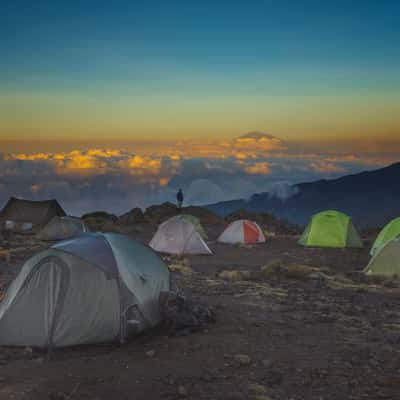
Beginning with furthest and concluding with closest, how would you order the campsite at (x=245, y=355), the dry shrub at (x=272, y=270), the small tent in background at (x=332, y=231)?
Answer: the small tent in background at (x=332, y=231), the dry shrub at (x=272, y=270), the campsite at (x=245, y=355)

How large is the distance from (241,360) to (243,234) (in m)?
22.8

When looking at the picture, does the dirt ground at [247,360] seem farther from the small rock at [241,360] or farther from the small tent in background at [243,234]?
the small tent in background at [243,234]

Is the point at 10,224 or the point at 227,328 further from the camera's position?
the point at 10,224

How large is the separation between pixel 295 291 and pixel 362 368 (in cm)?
751

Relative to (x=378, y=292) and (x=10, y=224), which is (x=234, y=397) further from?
(x=10, y=224)

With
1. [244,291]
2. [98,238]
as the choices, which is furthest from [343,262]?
[98,238]

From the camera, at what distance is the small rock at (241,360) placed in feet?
27.1

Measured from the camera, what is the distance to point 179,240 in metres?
25.9

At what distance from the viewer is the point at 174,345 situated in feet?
30.5

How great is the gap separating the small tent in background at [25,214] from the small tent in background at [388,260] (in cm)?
3060

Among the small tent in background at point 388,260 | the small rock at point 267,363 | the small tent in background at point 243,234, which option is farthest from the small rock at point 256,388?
the small tent in background at point 243,234

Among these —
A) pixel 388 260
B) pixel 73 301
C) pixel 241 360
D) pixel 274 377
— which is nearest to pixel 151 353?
pixel 241 360

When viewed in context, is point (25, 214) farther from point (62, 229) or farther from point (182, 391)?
point (182, 391)

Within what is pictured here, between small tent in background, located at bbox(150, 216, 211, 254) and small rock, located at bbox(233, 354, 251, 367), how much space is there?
1712 cm
